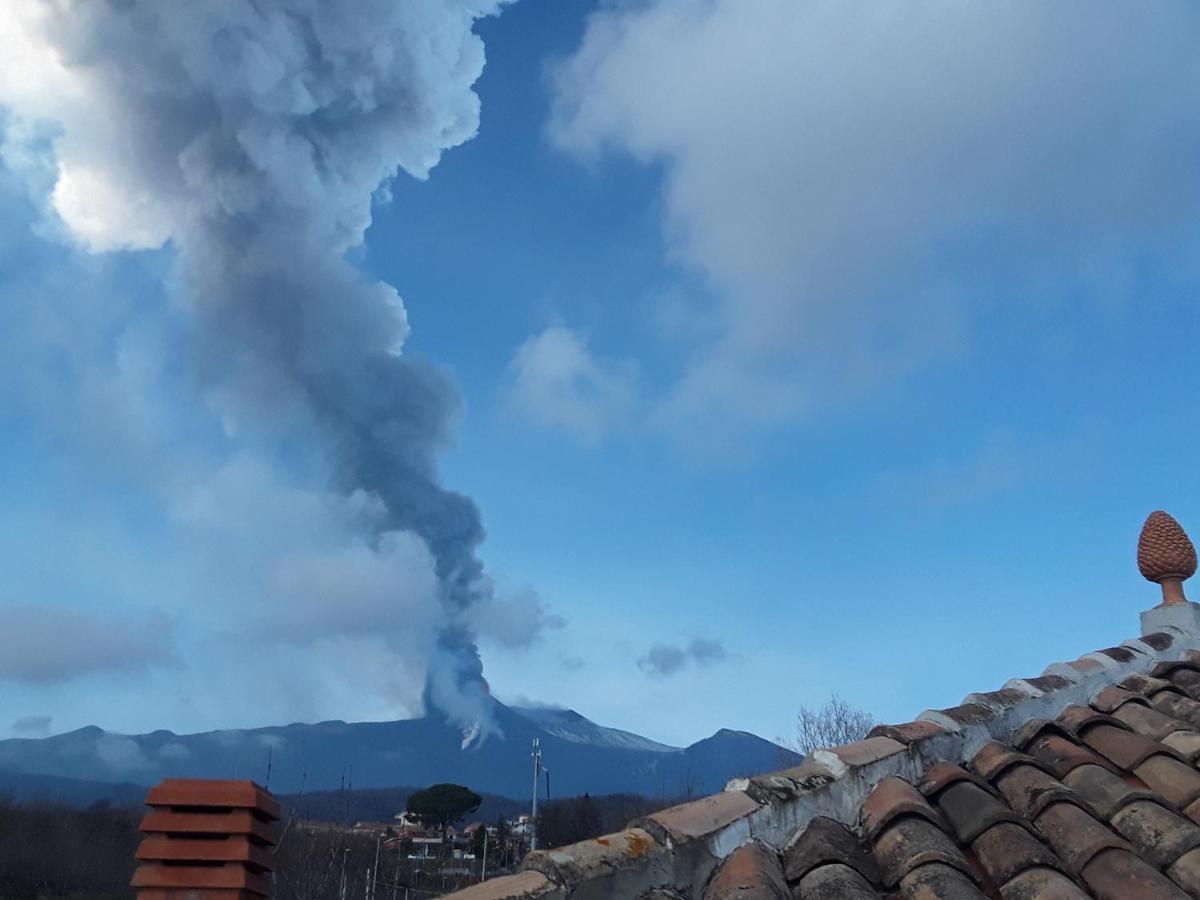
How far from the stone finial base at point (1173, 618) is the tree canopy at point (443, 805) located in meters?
55.0

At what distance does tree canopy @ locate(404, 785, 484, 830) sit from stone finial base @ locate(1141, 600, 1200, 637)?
55.0 m

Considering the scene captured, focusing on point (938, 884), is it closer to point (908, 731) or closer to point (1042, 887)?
point (1042, 887)

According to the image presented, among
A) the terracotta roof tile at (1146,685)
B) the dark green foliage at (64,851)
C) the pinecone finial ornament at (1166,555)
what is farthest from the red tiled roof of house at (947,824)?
the dark green foliage at (64,851)

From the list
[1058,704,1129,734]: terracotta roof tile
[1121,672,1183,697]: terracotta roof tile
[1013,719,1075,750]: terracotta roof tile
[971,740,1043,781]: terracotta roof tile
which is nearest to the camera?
[971,740,1043,781]: terracotta roof tile

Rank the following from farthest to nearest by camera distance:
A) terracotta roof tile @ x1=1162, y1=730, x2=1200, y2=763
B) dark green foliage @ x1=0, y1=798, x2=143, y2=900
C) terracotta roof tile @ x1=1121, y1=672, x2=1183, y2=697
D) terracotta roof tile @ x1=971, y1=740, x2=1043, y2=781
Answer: dark green foliage @ x1=0, y1=798, x2=143, y2=900, terracotta roof tile @ x1=1121, y1=672, x2=1183, y2=697, terracotta roof tile @ x1=1162, y1=730, x2=1200, y2=763, terracotta roof tile @ x1=971, y1=740, x2=1043, y2=781

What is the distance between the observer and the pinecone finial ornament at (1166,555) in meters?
5.33

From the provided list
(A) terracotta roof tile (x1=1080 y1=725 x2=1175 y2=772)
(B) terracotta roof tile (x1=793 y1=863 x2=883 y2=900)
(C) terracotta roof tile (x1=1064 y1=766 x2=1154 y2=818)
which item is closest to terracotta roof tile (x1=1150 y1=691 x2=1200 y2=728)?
(A) terracotta roof tile (x1=1080 y1=725 x2=1175 y2=772)

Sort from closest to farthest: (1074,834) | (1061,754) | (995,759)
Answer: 1. (1074,834)
2. (995,759)
3. (1061,754)

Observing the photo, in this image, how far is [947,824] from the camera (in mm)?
3143

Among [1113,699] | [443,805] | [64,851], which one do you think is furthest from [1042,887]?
[443,805]

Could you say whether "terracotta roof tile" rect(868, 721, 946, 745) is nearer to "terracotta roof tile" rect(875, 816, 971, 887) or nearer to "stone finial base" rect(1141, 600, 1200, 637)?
"terracotta roof tile" rect(875, 816, 971, 887)

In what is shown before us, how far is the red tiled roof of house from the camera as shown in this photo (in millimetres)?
2613

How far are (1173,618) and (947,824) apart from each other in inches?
113

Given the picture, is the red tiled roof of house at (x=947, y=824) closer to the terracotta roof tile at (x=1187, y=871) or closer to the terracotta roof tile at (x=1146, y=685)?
the terracotta roof tile at (x=1187, y=871)
